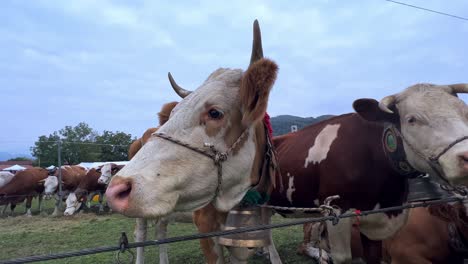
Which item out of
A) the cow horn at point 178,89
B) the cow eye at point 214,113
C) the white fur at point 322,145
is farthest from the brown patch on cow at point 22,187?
the cow eye at point 214,113

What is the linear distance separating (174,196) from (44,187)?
15.7 m

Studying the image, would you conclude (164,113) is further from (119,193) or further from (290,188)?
(290,188)

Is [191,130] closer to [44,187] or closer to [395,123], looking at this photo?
[395,123]

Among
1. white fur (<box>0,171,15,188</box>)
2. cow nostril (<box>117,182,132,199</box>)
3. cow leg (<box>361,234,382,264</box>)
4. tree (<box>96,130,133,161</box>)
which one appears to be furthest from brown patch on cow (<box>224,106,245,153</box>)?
tree (<box>96,130,133,161</box>)

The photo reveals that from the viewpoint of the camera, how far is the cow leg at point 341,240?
2920 millimetres

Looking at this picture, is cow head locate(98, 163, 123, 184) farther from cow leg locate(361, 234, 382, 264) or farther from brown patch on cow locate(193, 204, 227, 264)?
cow leg locate(361, 234, 382, 264)

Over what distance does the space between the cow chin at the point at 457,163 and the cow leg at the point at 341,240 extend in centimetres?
95

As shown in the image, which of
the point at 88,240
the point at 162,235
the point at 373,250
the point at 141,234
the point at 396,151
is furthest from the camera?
the point at 88,240

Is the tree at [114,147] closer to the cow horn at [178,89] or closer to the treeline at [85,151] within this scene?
the treeline at [85,151]

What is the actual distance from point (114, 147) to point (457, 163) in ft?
162

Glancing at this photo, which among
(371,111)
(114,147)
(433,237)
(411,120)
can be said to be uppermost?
(114,147)

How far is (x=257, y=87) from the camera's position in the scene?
6.00 ft

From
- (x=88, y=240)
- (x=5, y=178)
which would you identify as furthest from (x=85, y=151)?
(x=88, y=240)

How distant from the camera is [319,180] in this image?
10.5ft
